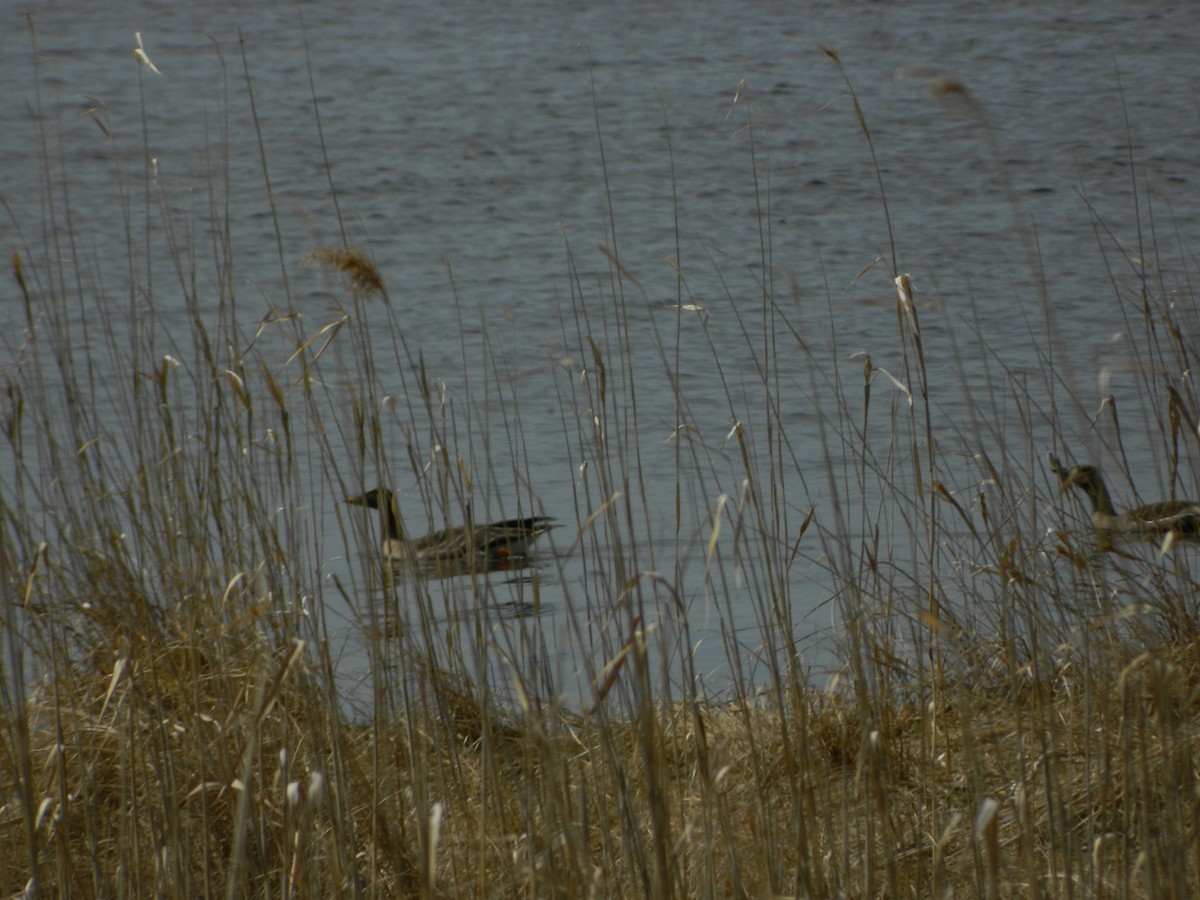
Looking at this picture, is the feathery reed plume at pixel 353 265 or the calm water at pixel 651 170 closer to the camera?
the feathery reed plume at pixel 353 265

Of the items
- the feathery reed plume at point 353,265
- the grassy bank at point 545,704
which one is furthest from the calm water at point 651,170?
the feathery reed plume at point 353,265

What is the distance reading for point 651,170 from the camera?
9.15m

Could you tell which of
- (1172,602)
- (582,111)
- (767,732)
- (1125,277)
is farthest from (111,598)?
(582,111)

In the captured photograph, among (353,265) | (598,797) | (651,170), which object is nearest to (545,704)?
(598,797)

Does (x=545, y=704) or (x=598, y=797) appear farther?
(x=545, y=704)

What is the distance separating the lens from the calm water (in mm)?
5555

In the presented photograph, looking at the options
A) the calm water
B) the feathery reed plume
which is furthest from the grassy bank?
the calm water

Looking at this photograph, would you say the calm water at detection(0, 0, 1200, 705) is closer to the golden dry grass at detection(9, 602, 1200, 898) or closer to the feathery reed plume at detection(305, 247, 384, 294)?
the golden dry grass at detection(9, 602, 1200, 898)

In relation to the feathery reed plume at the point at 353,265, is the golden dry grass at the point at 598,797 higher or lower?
lower

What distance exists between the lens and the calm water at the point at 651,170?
5.55 metres

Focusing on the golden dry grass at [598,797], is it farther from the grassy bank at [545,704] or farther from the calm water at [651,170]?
the calm water at [651,170]

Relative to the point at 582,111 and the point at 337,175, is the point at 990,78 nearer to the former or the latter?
the point at 582,111

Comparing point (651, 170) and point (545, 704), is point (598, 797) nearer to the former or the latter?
point (545, 704)

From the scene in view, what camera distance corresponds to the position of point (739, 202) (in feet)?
27.4
